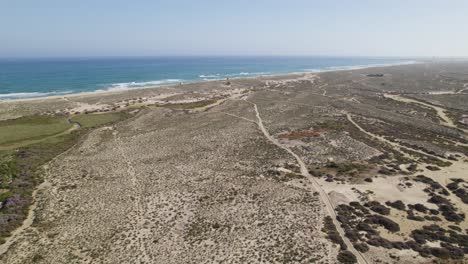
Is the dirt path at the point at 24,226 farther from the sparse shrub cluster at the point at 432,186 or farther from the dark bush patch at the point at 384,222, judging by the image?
the sparse shrub cluster at the point at 432,186

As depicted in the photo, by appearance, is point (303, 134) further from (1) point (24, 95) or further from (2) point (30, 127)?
(1) point (24, 95)

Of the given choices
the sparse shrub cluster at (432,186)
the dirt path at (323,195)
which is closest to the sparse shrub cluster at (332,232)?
the dirt path at (323,195)

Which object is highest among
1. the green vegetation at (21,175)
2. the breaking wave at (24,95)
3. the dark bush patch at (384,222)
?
the breaking wave at (24,95)

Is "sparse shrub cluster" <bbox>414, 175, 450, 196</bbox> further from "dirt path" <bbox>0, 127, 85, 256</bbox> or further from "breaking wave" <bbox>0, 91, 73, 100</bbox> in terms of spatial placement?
"breaking wave" <bbox>0, 91, 73, 100</bbox>

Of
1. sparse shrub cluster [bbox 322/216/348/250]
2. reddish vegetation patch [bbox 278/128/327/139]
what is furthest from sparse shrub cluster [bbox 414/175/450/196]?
reddish vegetation patch [bbox 278/128/327/139]

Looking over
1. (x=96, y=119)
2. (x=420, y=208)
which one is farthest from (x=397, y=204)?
(x=96, y=119)

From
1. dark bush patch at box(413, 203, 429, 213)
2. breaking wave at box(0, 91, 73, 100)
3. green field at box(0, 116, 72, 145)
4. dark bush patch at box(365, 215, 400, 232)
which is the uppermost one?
breaking wave at box(0, 91, 73, 100)
